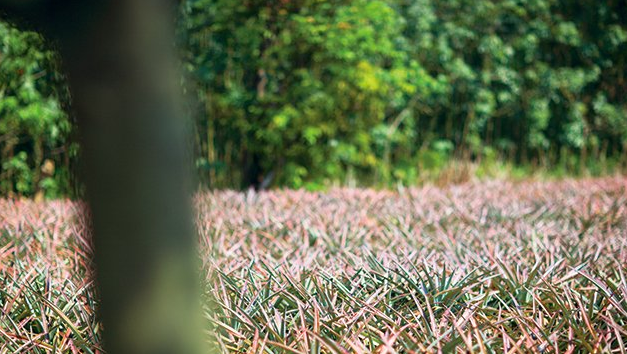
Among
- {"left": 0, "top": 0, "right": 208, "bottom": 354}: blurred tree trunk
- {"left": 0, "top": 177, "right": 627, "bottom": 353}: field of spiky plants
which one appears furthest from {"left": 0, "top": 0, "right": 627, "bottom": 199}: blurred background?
{"left": 0, "top": 0, "right": 208, "bottom": 354}: blurred tree trunk

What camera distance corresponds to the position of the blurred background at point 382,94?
618 cm

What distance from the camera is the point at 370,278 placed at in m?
1.70

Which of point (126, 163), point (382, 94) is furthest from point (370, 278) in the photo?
point (382, 94)

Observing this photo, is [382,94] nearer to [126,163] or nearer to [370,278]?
Answer: [370,278]

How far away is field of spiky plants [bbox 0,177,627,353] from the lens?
51.0 inches

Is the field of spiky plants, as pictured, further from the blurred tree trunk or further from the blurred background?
the blurred background

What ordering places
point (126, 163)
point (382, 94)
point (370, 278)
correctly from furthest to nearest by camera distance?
1. point (382, 94)
2. point (370, 278)
3. point (126, 163)

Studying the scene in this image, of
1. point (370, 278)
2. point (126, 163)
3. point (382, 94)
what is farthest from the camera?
point (382, 94)

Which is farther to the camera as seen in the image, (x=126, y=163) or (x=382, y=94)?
(x=382, y=94)

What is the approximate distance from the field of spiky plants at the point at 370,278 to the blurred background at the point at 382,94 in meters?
1.67

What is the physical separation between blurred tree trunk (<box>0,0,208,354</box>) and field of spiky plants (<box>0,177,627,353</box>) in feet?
0.21

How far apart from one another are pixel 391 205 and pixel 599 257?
5.33ft

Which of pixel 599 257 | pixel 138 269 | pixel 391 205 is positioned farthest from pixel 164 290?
pixel 391 205

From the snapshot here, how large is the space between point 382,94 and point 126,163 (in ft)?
21.4
